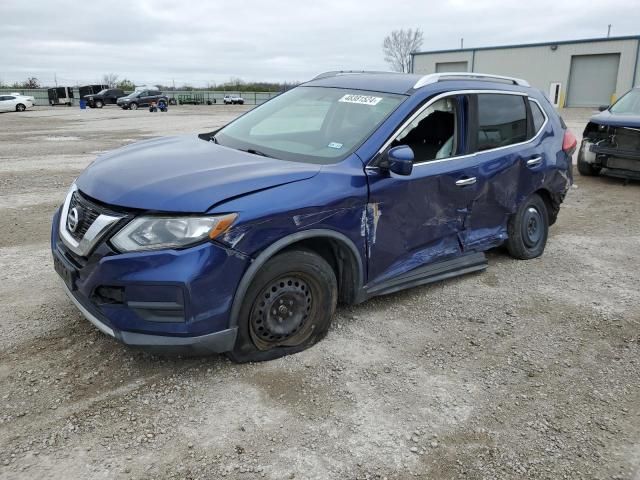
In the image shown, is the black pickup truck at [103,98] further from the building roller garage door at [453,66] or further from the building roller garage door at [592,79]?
the building roller garage door at [592,79]

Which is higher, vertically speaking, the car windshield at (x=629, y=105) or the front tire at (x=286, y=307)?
the car windshield at (x=629, y=105)

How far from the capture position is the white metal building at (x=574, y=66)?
43.1m

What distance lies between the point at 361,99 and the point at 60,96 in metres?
→ 52.4

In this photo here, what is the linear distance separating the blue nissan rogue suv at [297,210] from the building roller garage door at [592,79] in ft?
151

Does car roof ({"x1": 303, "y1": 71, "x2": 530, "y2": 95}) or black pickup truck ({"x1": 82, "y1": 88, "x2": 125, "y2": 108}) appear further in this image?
black pickup truck ({"x1": 82, "y1": 88, "x2": 125, "y2": 108})

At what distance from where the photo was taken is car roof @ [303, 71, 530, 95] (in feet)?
13.9

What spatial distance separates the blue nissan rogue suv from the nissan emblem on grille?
0.05 metres

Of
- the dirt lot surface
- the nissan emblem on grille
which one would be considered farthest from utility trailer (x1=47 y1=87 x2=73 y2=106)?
the nissan emblem on grille

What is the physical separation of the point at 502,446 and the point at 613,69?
49699mm

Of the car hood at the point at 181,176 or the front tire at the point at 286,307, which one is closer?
the car hood at the point at 181,176

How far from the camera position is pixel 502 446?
2.79m

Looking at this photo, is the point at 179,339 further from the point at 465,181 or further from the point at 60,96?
the point at 60,96

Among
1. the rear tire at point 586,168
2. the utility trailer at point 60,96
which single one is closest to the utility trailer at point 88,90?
the utility trailer at point 60,96

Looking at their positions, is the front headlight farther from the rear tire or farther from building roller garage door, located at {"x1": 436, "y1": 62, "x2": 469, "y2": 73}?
building roller garage door, located at {"x1": 436, "y1": 62, "x2": 469, "y2": 73}
